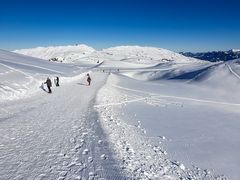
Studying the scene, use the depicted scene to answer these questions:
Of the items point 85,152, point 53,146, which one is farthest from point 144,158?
point 53,146

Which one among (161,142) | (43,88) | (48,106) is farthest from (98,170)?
(43,88)

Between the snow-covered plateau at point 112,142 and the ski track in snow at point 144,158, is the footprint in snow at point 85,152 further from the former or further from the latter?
the ski track in snow at point 144,158

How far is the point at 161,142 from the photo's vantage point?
1445cm

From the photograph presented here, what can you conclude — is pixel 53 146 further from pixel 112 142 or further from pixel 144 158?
pixel 144 158

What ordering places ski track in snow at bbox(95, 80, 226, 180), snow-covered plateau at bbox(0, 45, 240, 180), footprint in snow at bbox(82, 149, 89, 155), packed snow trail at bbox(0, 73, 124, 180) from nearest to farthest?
packed snow trail at bbox(0, 73, 124, 180) → snow-covered plateau at bbox(0, 45, 240, 180) → ski track in snow at bbox(95, 80, 226, 180) → footprint in snow at bbox(82, 149, 89, 155)

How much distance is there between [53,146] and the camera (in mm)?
11836

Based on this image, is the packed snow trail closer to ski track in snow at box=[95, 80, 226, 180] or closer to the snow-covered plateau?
the snow-covered plateau

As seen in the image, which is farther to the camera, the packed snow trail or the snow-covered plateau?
the snow-covered plateau

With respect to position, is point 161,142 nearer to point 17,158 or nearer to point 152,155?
point 152,155

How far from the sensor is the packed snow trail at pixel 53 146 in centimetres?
936

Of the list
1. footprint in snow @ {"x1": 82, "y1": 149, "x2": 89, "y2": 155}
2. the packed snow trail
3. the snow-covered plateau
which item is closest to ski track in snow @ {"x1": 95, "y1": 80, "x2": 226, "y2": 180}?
the snow-covered plateau

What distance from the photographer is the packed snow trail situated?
9.36 metres

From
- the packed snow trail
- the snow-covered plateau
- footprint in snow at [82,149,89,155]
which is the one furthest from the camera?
→ footprint in snow at [82,149,89,155]

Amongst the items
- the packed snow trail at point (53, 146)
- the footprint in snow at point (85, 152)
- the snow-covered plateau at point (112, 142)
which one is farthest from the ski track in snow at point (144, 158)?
the footprint in snow at point (85, 152)
